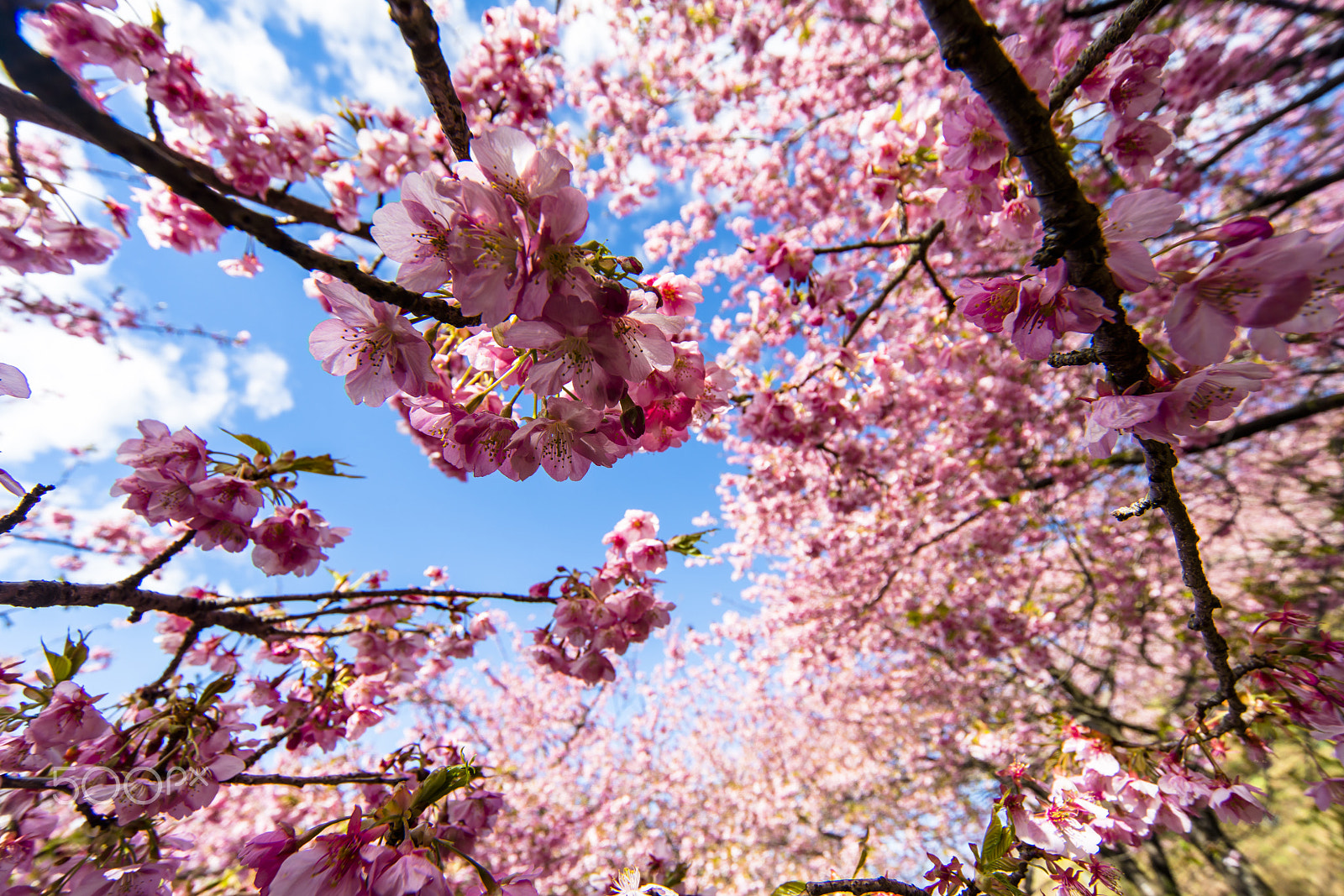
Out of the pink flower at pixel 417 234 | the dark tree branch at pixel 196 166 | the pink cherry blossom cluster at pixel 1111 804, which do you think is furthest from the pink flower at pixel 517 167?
the pink cherry blossom cluster at pixel 1111 804

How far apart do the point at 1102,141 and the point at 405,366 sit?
243 centimetres

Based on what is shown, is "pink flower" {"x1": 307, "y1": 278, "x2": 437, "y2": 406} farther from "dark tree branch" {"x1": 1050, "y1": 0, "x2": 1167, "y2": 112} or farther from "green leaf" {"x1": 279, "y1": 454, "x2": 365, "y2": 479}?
"dark tree branch" {"x1": 1050, "y1": 0, "x2": 1167, "y2": 112}

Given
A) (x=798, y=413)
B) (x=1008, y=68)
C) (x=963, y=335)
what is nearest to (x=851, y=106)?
(x=963, y=335)

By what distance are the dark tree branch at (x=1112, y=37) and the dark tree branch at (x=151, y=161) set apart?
6.08ft

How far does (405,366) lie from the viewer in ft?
4.23

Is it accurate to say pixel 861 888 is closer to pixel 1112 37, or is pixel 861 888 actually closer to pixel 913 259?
pixel 1112 37

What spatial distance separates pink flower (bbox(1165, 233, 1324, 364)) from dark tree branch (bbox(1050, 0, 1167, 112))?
644mm

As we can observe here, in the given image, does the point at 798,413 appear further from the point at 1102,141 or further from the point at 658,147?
the point at 658,147

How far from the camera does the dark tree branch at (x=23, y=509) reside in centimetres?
139

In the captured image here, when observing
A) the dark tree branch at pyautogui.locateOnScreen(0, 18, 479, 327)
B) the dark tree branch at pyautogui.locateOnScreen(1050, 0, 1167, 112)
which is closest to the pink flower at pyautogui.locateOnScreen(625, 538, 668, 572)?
the dark tree branch at pyautogui.locateOnScreen(0, 18, 479, 327)

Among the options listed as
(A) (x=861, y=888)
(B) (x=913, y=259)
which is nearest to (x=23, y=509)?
(A) (x=861, y=888)

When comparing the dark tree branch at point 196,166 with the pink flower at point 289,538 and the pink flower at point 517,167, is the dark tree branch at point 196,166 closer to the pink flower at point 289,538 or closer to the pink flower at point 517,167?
the pink flower at point 517,167

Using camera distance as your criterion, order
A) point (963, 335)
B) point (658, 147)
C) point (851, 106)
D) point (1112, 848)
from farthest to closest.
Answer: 1. point (658, 147)
2. point (851, 106)
3. point (963, 335)
4. point (1112, 848)

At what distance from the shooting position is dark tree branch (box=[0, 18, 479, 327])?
1.08 meters
